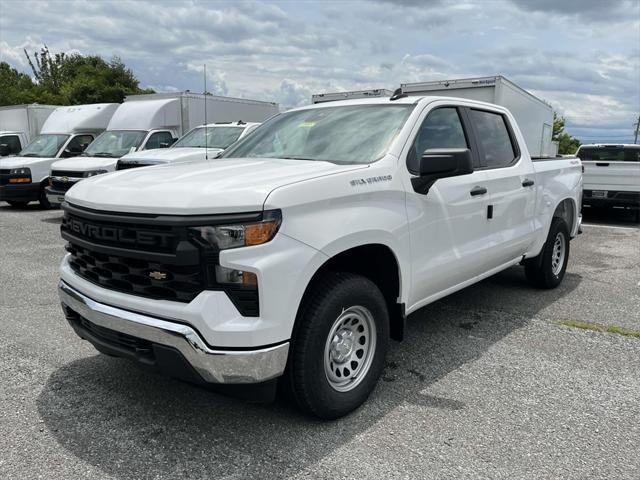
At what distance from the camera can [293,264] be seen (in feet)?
9.27

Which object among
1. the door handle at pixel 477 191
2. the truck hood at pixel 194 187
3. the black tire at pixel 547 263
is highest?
the truck hood at pixel 194 187

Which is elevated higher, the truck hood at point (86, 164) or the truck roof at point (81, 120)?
the truck roof at point (81, 120)

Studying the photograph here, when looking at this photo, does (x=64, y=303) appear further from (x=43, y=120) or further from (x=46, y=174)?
(x=43, y=120)

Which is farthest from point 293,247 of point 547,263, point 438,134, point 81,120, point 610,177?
point 81,120

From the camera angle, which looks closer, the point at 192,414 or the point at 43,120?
the point at 192,414

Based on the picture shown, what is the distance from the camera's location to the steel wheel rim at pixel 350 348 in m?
3.26

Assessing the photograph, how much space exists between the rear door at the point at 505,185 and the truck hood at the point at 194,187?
1.70m

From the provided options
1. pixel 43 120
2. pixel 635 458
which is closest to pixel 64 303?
pixel 635 458

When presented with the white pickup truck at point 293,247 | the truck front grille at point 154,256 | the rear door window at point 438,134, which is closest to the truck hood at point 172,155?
the white pickup truck at point 293,247

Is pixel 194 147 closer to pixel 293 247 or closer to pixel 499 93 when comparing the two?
pixel 499 93

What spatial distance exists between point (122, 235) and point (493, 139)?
11.2 feet

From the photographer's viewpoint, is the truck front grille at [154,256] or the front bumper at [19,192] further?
the front bumper at [19,192]

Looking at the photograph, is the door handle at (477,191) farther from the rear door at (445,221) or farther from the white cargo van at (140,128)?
the white cargo van at (140,128)

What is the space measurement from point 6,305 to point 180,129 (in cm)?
965
